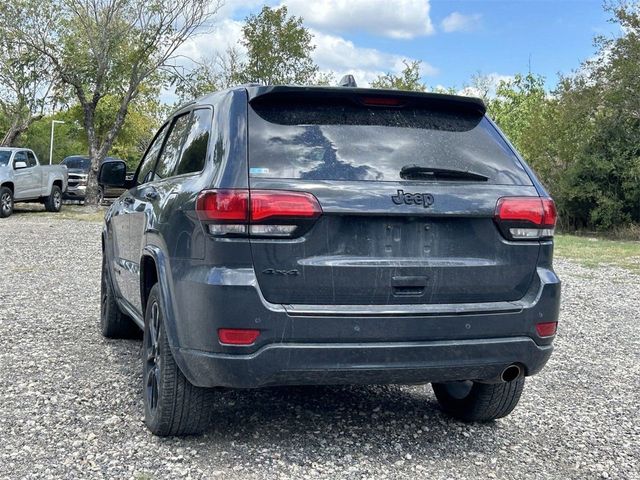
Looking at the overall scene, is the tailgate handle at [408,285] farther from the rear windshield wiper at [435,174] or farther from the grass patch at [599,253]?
the grass patch at [599,253]

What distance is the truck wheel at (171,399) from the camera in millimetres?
3730

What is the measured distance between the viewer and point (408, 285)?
344 centimetres

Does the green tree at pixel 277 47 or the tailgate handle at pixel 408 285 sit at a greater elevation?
the green tree at pixel 277 47

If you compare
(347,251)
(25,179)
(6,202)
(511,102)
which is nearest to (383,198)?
(347,251)

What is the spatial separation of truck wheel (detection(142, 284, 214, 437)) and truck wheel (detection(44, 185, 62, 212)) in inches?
851

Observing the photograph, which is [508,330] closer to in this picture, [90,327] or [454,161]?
[454,161]

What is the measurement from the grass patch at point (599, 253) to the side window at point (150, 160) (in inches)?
433

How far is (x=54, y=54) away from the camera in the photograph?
24078 millimetres

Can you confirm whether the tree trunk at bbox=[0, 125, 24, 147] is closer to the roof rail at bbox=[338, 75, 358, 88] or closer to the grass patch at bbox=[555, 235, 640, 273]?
the grass patch at bbox=[555, 235, 640, 273]

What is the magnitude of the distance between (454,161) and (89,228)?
Answer: 1749cm

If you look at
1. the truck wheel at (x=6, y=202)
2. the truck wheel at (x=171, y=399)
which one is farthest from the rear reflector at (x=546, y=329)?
the truck wheel at (x=6, y=202)

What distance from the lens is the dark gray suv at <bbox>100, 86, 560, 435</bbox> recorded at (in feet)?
10.9

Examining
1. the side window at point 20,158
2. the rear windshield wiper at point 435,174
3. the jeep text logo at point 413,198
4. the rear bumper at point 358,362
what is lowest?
the rear bumper at point 358,362

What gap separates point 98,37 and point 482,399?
21882mm
